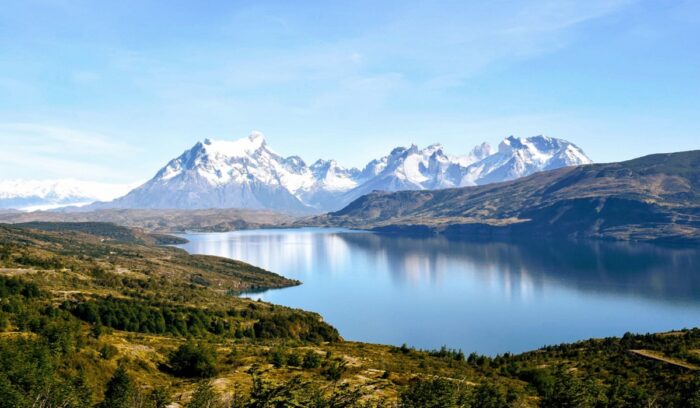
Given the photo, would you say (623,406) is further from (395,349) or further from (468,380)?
(395,349)

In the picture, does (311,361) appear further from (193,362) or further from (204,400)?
(204,400)

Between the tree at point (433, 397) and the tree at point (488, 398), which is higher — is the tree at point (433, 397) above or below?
above

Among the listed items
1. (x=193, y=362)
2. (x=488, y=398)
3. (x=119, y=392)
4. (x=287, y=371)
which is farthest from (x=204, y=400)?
(x=488, y=398)

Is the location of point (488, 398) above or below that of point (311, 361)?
above

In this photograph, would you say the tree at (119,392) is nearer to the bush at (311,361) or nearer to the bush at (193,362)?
the bush at (193,362)

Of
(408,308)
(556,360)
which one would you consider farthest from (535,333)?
(556,360)

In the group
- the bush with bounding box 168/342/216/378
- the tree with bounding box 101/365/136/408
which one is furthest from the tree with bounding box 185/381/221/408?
the bush with bounding box 168/342/216/378

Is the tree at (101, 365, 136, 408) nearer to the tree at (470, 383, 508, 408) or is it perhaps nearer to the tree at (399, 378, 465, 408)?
the tree at (399, 378, 465, 408)

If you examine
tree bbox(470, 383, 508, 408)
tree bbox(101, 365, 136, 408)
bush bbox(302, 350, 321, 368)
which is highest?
tree bbox(101, 365, 136, 408)

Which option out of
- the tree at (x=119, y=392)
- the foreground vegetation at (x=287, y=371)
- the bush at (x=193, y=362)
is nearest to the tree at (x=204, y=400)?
the foreground vegetation at (x=287, y=371)

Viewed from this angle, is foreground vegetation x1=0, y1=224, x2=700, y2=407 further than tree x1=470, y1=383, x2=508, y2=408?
No

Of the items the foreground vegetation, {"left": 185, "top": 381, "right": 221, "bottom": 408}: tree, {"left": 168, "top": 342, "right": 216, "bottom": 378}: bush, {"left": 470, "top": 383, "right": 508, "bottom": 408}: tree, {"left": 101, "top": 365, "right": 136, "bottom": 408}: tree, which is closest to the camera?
{"left": 185, "top": 381, "right": 221, "bottom": 408}: tree
